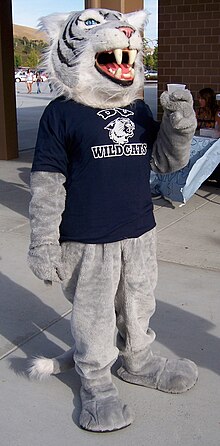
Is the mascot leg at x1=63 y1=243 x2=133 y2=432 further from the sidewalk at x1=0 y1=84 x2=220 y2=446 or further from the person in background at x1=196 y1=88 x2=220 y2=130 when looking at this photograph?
the person in background at x1=196 y1=88 x2=220 y2=130

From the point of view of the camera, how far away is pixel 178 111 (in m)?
2.65

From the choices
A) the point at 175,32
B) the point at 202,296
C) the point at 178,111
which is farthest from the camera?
the point at 175,32

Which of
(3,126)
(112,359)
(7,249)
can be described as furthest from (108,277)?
(3,126)

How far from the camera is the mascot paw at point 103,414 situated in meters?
2.74

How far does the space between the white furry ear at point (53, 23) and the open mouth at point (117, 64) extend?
28 centimetres

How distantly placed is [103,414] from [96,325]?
423 mm

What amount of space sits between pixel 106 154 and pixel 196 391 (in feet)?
4.45

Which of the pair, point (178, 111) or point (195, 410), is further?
point (195, 410)

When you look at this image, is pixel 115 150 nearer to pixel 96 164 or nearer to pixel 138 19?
pixel 96 164

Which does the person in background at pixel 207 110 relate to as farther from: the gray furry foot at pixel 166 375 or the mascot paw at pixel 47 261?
the mascot paw at pixel 47 261

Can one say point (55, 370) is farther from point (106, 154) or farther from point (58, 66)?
point (58, 66)

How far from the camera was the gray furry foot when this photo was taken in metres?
3.05

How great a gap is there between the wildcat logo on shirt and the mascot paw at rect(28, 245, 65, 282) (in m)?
0.49

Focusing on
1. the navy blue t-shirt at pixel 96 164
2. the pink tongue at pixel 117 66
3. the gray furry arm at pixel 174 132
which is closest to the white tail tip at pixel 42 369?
the navy blue t-shirt at pixel 96 164
